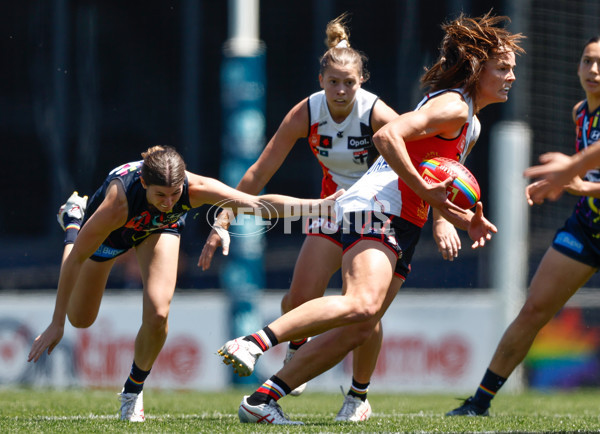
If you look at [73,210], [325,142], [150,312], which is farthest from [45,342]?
[325,142]

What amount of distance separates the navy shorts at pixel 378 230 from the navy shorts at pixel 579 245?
117 cm

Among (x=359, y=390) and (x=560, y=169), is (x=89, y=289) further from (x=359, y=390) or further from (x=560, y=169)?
(x=560, y=169)

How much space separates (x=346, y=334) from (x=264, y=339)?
51cm

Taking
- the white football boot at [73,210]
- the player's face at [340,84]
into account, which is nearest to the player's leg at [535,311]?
the player's face at [340,84]

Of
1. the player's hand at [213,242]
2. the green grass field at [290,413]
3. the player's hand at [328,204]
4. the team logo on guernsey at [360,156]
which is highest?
the team logo on guernsey at [360,156]

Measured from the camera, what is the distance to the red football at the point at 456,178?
4664 mm

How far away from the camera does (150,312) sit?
17.7 ft

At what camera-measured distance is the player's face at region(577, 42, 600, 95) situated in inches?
212

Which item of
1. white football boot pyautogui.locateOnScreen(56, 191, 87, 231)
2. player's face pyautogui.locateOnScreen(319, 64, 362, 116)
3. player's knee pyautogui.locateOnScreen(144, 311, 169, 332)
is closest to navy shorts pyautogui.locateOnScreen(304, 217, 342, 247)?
player's face pyautogui.locateOnScreen(319, 64, 362, 116)

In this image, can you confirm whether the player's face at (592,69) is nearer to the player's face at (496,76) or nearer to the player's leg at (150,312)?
the player's face at (496,76)

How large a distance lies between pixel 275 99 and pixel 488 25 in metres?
9.59

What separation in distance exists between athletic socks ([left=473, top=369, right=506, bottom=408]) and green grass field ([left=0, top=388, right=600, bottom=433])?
123 millimetres

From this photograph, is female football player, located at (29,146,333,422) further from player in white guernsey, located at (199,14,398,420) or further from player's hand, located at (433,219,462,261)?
player's hand, located at (433,219,462,261)

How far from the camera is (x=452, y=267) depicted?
1227 cm
